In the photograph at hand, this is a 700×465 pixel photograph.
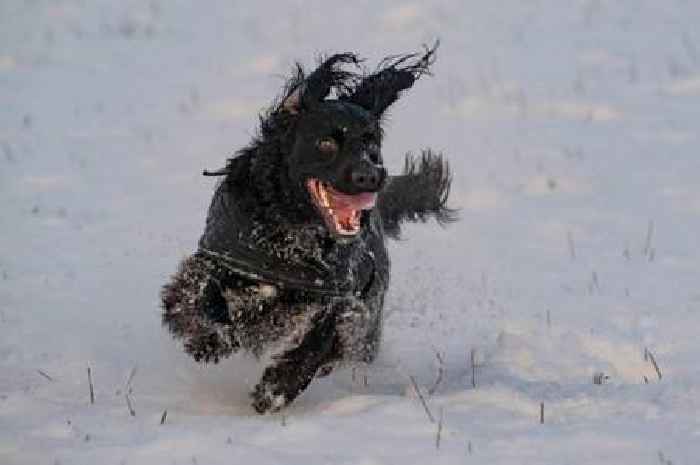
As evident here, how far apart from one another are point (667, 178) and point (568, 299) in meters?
2.34

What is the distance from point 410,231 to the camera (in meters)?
7.61

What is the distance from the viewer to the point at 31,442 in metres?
3.65

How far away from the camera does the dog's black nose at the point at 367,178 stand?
4191 mm

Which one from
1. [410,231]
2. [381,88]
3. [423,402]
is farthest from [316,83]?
[410,231]

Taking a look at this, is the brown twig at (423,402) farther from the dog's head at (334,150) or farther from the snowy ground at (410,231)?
the dog's head at (334,150)

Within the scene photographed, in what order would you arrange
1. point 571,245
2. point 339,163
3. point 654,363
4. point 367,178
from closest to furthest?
1. point 367,178
2. point 339,163
3. point 654,363
4. point 571,245

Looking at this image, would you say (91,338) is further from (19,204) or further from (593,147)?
(593,147)

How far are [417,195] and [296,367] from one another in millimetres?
2035

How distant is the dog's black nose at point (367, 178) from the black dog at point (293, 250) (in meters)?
0.01

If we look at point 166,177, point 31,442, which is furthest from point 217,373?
point 166,177

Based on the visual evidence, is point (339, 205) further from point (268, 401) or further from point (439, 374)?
point (439, 374)

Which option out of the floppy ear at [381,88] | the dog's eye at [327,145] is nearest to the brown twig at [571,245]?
the floppy ear at [381,88]

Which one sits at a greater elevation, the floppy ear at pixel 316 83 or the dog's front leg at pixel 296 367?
the floppy ear at pixel 316 83

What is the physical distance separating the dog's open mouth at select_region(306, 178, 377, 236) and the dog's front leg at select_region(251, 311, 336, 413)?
0.42 meters
